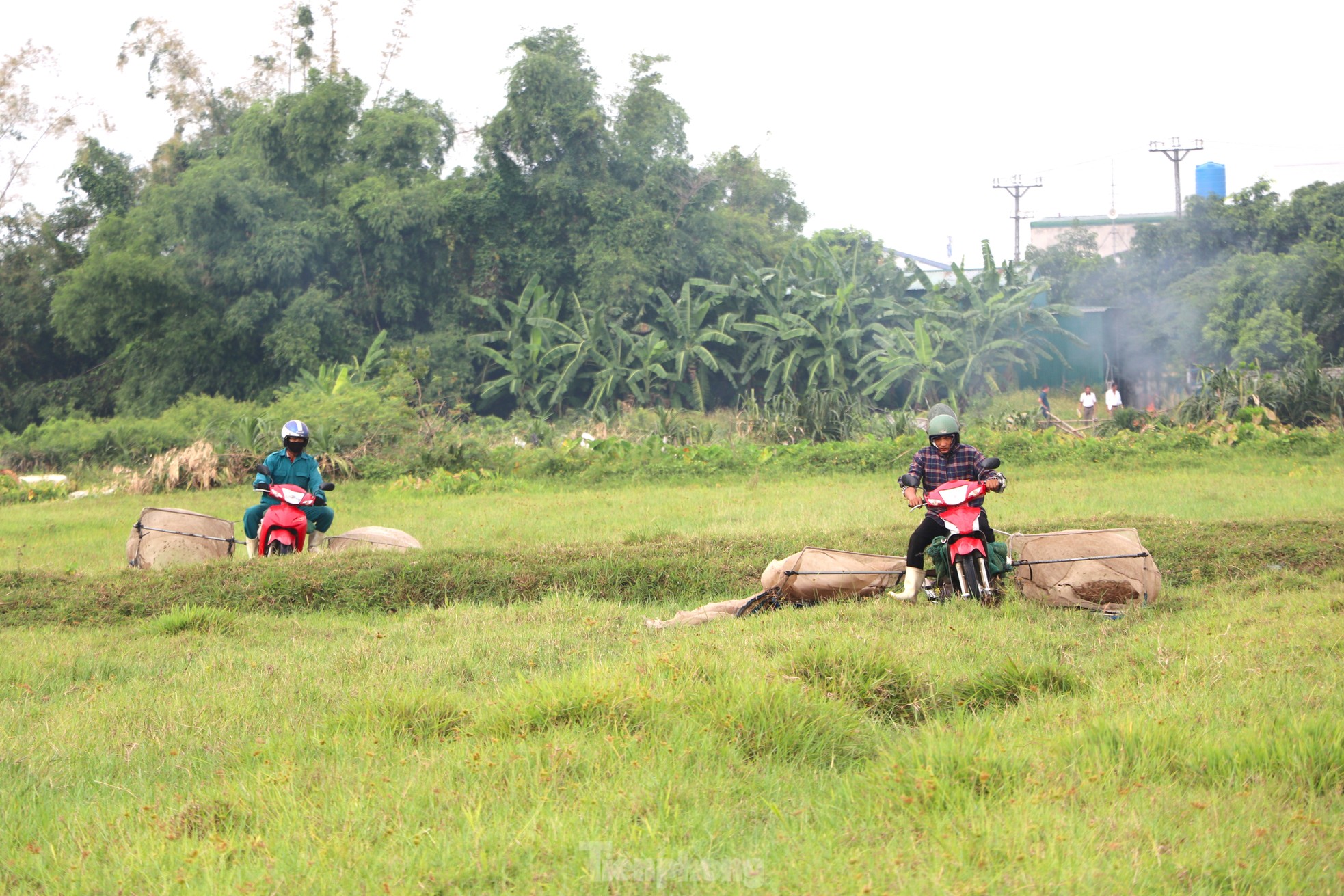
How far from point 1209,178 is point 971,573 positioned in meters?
47.1

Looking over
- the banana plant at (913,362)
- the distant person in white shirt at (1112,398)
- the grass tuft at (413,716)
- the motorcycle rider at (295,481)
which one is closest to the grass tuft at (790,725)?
the grass tuft at (413,716)

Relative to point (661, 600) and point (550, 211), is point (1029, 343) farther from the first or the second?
point (661, 600)

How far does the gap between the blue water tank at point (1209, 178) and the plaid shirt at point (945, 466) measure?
45697 mm

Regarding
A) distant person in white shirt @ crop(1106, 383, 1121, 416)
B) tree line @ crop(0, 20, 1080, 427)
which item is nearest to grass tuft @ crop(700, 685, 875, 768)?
tree line @ crop(0, 20, 1080, 427)

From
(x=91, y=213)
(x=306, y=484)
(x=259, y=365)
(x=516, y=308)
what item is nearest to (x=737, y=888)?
(x=306, y=484)

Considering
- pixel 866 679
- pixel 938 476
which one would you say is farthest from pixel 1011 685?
pixel 938 476

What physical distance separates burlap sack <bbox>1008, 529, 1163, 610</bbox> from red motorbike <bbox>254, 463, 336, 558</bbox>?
568 cm

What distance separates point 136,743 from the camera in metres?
4.65

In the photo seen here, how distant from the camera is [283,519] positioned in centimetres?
959

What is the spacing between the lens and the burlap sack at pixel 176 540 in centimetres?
980

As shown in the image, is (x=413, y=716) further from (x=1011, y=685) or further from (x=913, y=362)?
(x=913, y=362)

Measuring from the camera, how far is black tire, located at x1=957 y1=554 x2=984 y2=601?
24.9 feet

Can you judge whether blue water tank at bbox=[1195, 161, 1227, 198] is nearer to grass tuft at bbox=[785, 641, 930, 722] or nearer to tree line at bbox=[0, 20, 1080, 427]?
tree line at bbox=[0, 20, 1080, 427]

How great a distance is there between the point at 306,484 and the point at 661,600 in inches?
136
